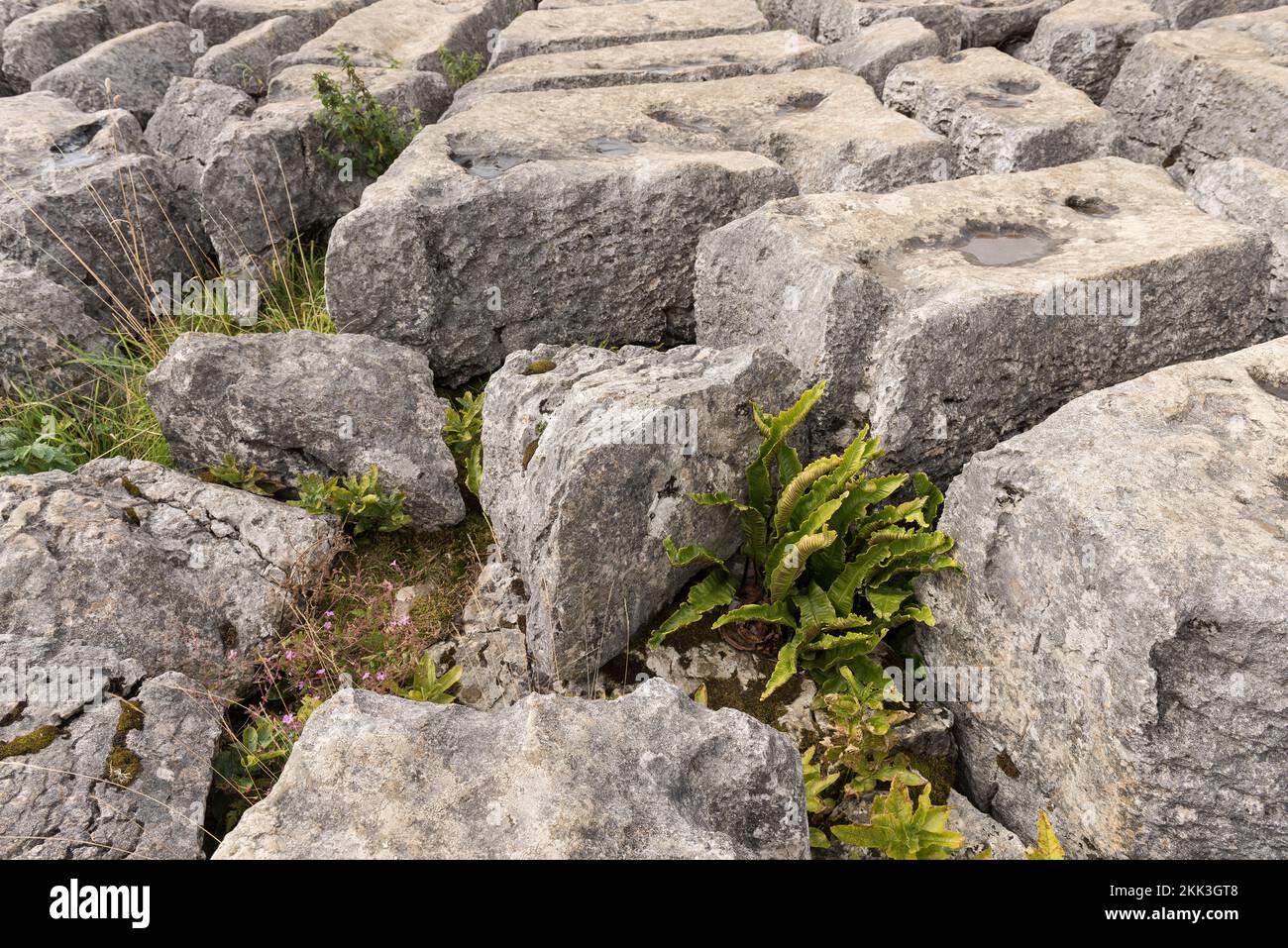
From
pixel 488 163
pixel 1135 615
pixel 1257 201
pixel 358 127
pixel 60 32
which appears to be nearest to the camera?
pixel 1135 615

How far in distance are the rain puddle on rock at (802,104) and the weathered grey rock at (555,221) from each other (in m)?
0.77

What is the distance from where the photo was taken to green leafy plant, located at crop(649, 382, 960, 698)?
4293 millimetres

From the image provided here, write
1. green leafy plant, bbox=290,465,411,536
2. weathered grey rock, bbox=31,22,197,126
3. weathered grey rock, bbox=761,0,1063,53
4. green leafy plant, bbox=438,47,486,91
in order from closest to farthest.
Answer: green leafy plant, bbox=290,465,411,536 < weathered grey rock, bbox=31,22,197,126 < green leafy plant, bbox=438,47,486,91 < weathered grey rock, bbox=761,0,1063,53

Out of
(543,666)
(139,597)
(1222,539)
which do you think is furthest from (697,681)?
(139,597)

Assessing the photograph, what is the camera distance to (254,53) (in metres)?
10.3

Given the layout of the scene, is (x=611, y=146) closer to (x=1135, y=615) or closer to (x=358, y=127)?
(x=358, y=127)

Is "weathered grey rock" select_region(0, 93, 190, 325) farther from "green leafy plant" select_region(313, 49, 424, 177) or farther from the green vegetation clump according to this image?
the green vegetation clump

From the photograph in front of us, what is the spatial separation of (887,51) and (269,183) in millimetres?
6570

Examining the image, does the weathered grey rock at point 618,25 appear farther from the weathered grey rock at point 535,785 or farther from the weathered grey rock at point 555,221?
the weathered grey rock at point 535,785

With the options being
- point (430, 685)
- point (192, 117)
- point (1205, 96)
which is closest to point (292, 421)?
point (430, 685)

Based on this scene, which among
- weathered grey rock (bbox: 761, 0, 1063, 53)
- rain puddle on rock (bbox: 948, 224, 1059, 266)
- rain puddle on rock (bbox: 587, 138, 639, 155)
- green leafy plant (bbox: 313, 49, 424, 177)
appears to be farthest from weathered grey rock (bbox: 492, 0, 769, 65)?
rain puddle on rock (bbox: 948, 224, 1059, 266)

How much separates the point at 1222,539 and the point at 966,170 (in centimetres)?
522

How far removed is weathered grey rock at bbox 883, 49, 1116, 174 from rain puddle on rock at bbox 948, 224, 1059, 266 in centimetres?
175

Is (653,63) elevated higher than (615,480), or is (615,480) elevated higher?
(653,63)
